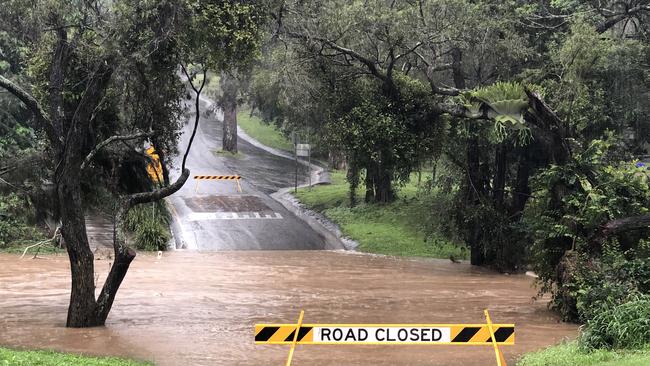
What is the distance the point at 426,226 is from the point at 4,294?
50.4 feet

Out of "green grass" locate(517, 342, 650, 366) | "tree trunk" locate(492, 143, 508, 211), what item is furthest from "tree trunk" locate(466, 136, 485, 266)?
"green grass" locate(517, 342, 650, 366)

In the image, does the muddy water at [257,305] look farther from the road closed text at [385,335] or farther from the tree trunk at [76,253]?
Result: the road closed text at [385,335]

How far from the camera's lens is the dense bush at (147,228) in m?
29.6

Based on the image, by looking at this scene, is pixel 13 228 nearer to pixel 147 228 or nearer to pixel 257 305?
pixel 147 228

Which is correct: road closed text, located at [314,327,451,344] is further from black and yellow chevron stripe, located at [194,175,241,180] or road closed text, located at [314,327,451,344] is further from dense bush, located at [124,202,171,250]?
black and yellow chevron stripe, located at [194,175,241,180]

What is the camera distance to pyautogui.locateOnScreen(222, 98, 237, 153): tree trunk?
52469 millimetres

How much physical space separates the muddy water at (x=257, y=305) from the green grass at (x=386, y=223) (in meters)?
1.73

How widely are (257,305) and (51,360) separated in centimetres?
809

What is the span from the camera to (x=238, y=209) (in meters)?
37.0

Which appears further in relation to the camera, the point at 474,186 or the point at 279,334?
the point at 474,186

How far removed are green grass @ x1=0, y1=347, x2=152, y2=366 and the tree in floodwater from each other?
3133mm

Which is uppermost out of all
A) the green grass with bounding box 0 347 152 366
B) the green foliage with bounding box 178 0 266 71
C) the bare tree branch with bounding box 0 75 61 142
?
the green foliage with bounding box 178 0 266 71

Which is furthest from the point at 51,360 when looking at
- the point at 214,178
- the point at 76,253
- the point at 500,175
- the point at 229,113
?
the point at 229,113

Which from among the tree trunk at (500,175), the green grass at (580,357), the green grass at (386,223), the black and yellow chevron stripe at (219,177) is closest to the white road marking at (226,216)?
the green grass at (386,223)
